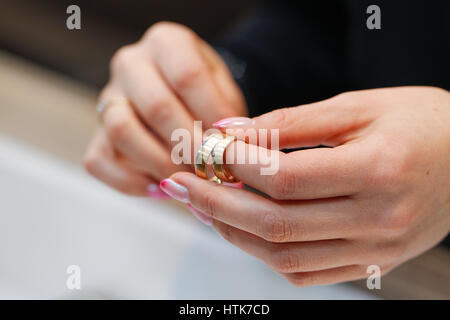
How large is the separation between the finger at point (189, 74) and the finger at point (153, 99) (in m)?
0.01

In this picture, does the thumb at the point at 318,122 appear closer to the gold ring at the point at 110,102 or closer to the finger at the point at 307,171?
the finger at the point at 307,171

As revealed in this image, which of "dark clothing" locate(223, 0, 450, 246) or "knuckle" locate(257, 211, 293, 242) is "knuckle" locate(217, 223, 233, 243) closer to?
"knuckle" locate(257, 211, 293, 242)

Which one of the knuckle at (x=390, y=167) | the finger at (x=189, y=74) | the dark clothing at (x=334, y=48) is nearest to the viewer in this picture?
the knuckle at (x=390, y=167)

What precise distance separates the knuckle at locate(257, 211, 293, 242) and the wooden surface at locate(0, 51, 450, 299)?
253 millimetres

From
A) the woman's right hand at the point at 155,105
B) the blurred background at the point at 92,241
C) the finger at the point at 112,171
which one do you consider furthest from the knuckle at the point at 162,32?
the blurred background at the point at 92,241

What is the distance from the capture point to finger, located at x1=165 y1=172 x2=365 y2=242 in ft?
0.95

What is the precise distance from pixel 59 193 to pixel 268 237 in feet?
1.27

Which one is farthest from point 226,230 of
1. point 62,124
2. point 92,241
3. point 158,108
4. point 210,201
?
point 62,124

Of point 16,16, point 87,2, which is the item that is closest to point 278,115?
point 87,2

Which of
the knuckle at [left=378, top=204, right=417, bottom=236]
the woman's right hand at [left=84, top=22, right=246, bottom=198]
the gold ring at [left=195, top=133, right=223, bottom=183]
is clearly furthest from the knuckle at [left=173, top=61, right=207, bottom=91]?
the knuckle at [left=378, top=204, right=417, bottom=236]

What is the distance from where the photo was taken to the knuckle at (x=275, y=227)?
294mm

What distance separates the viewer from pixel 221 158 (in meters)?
0.31

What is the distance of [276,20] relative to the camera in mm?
658

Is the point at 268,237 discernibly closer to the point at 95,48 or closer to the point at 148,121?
the point at 148,121
